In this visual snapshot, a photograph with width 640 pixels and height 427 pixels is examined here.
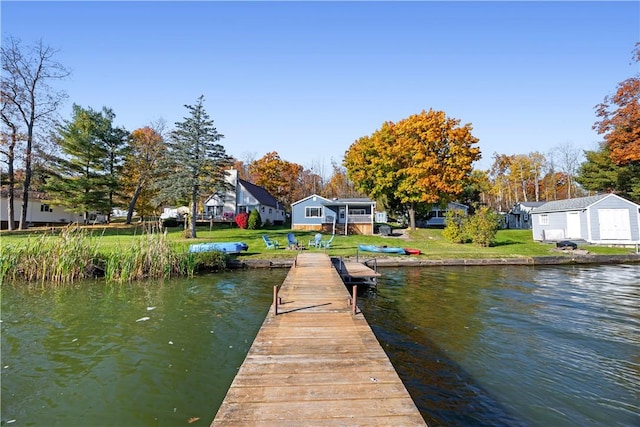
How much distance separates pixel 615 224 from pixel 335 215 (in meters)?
22.8

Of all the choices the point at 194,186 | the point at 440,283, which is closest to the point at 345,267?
the point at 440,283

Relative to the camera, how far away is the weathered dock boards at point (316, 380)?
2.82 m

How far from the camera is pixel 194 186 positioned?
2373cm

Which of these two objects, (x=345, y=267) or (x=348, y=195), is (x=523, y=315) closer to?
(x=345, y=267)

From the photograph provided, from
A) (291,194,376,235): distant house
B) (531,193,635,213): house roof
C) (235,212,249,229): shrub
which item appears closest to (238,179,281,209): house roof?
(291,194,376,235): distant house

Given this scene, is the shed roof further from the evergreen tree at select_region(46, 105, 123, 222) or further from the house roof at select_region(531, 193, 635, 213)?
the evergreen tree at select_region(46, 105, 123, 222)

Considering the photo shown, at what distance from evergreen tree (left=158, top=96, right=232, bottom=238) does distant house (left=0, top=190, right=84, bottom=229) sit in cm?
1615

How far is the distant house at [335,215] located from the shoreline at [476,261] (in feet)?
41.6

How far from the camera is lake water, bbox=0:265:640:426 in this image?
458 centimetres

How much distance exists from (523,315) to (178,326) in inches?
359

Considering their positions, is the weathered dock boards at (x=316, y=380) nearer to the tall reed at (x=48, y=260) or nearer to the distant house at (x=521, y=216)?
the tall reed at (x=48, y=260)

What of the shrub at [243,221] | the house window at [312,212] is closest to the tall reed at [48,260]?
the shrub at [243,221]

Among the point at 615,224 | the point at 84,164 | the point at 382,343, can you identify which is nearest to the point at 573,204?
the point at 615,224

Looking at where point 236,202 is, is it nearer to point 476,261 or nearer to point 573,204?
point 476,261
